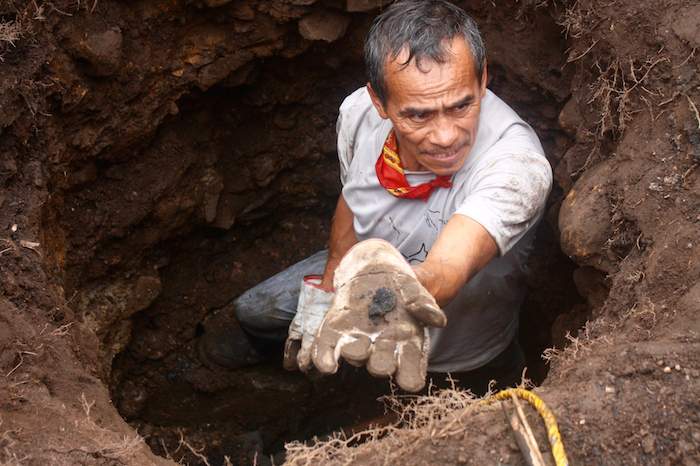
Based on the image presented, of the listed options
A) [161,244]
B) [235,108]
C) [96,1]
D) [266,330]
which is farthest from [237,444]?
[96,1]

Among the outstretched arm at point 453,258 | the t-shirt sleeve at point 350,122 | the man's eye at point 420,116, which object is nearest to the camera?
the outstretched arm at point 453,258

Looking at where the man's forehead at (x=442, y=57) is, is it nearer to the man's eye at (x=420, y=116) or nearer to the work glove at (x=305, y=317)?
the man's eye at (x=420, y=116)

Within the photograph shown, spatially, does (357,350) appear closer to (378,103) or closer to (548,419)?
(548,419)

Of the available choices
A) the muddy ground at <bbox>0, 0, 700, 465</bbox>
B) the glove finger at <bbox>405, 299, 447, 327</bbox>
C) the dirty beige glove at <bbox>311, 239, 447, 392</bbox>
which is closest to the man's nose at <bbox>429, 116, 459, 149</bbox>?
the muddy ground at <bbox>0, 0, 700, 465</bbox>

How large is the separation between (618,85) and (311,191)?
1746mm

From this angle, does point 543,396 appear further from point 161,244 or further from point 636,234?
point 161,244

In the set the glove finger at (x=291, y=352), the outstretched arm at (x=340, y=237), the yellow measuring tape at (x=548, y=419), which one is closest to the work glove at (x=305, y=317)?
the glove finger at (x=291, y=352)

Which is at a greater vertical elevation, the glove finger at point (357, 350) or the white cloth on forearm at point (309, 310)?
the glove finger at point (357, 350)

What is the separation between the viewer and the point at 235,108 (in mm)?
3467

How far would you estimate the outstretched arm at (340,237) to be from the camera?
2.80 metres

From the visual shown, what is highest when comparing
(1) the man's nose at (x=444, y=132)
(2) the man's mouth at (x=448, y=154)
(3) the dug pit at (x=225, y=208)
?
(1) the man's nose at (x=444, y=132)

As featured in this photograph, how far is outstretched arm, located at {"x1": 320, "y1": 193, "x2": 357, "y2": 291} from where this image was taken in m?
2.80

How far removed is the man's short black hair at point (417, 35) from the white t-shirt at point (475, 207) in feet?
0.76

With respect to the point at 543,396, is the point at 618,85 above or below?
above
